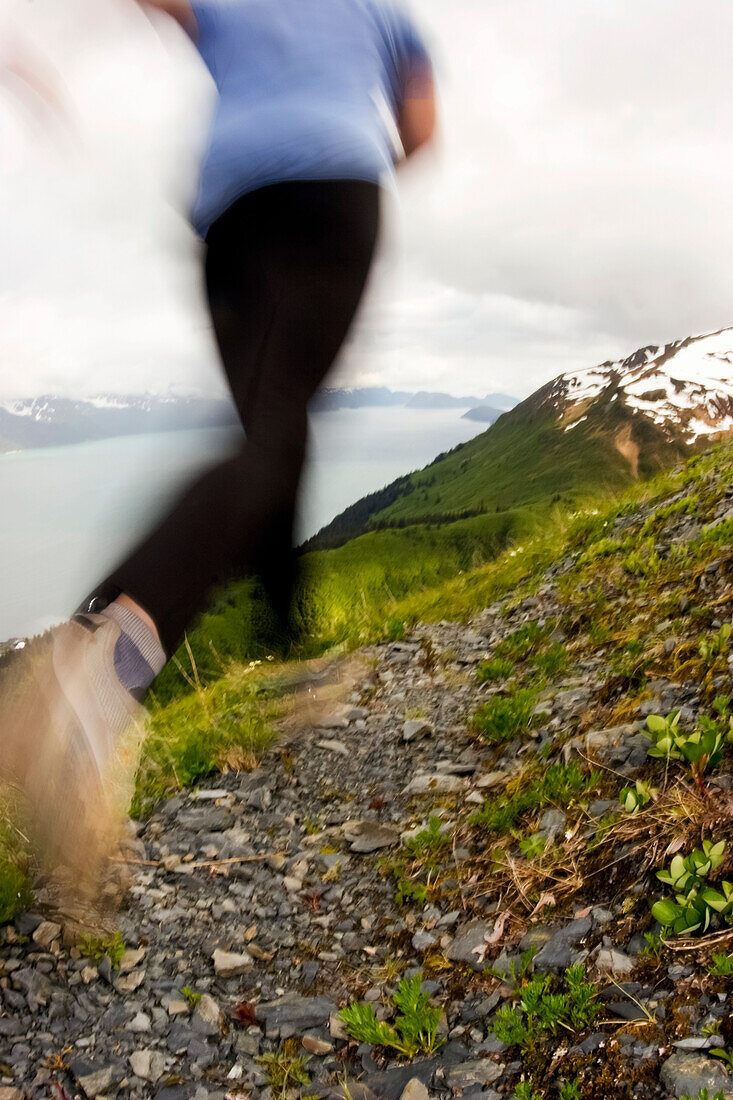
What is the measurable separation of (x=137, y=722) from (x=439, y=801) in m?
1.69

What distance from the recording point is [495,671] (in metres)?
5.25

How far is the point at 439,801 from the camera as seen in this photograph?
150 inches

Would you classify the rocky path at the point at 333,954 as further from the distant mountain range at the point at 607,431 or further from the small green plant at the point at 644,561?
the distant mountain range at the point at 607,431

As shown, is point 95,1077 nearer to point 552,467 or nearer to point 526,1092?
point 526,1092

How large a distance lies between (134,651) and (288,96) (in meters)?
2.04

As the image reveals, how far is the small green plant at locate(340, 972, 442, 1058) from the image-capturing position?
234 centimetres

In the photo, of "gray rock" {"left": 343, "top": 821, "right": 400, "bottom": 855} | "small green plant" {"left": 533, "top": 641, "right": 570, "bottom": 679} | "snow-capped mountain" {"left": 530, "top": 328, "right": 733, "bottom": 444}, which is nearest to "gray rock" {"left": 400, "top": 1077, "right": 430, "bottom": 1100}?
"gray rock" {"left": 343, "top": 821, "right": 400, "bottom": 855}

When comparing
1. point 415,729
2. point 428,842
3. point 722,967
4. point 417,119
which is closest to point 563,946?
point 722,967

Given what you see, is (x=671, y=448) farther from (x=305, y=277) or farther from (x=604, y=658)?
(x=305, y=277)

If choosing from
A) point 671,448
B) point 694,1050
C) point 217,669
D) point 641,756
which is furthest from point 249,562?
point 671,448

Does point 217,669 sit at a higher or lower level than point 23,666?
lower

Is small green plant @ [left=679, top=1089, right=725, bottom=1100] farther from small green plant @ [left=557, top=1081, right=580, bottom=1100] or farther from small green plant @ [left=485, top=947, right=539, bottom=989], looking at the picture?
small green plant @ [left=485, top=947, right=539, bottom=989]

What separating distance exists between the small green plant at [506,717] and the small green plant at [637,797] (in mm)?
1345

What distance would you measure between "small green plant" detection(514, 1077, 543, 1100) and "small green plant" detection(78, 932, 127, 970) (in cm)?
159
